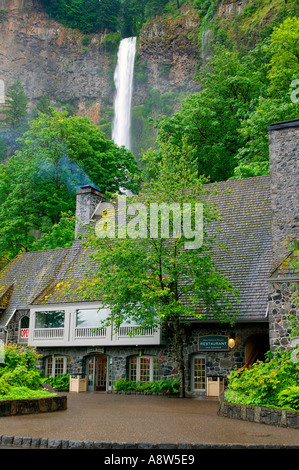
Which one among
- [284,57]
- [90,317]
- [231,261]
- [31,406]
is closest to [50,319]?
[90,317]

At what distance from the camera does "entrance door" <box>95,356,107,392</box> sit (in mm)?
22547

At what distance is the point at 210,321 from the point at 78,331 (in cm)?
660

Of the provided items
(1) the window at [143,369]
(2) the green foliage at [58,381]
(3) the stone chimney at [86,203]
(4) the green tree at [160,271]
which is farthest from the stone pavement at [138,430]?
(3) the stone chimney at [86,203]

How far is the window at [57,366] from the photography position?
77.5 feet

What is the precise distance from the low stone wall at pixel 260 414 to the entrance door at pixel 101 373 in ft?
34.4

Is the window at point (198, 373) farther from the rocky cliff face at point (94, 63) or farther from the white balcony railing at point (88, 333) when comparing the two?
the rocky cliff face at point (94, 63)

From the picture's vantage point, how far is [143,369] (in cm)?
2130

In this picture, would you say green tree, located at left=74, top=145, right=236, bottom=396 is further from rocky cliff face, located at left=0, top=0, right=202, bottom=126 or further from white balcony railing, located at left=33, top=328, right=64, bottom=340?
rocky cliff face, located at left=0, top=0, right=202, bottom=126

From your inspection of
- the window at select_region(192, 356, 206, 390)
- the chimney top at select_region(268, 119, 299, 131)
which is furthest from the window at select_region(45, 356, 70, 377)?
the chimney top at select_region(268, 119, 299, 131)

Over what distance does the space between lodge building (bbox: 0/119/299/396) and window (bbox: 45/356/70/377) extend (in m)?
0.05
